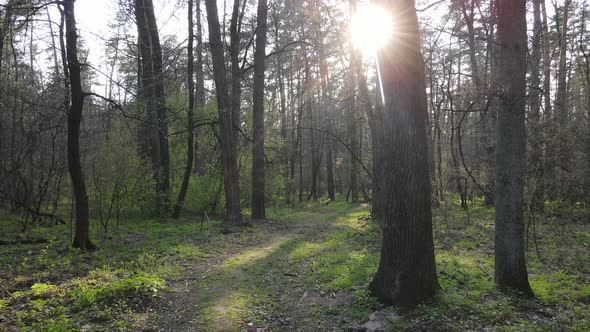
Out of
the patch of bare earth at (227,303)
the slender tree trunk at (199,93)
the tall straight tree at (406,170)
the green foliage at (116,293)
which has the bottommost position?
the patch of bare earth at (227,303)

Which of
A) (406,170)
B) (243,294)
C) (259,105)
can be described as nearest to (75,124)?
(243,294)

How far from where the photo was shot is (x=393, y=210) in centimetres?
471

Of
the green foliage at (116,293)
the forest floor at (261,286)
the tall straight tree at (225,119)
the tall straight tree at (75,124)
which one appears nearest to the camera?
the forest floor at (261,286)

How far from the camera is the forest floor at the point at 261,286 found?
445 centimetres

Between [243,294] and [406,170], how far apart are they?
3.14 m

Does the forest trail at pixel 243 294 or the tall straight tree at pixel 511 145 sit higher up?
the tall straight tree at pixel 511 145

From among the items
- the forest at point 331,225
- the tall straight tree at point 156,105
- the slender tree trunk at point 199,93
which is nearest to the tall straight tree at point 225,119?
the forest at point 331,225

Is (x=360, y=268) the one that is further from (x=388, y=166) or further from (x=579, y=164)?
(x=579, y=164)

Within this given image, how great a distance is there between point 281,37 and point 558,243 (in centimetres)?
2055

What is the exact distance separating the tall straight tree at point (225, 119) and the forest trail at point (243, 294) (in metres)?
2.60

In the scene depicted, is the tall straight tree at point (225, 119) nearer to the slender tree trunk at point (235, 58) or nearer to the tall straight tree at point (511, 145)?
the slender tree trunk at point (235, 58)

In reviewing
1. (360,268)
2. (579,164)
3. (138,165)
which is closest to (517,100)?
(360,268)

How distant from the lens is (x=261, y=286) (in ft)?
20.7

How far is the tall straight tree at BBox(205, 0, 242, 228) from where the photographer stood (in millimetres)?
11555
